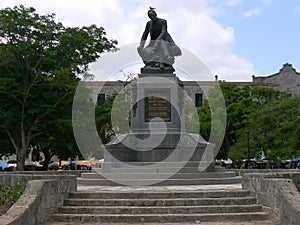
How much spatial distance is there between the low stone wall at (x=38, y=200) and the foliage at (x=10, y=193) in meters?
0.20

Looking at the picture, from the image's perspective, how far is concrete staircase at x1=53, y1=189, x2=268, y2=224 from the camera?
10664 millimetres

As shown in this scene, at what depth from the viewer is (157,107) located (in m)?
19.3

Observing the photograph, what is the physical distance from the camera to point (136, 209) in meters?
11.0

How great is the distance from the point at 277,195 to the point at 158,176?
234 inches

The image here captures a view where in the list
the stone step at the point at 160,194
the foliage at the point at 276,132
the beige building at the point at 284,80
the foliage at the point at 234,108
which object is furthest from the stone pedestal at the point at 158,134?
the beige building at the point at 284,80

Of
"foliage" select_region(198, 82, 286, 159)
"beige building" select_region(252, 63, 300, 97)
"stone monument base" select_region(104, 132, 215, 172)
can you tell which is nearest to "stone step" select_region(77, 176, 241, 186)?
"stone monument base" select_region(104, 132, 215, 172)

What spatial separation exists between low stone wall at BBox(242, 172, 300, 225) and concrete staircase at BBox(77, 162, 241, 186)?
3.38 m

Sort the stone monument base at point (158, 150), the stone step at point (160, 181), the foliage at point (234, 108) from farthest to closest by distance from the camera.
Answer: the foliage at point (234, 108) < the stone monument base at point (158, 150) < the stone step at point (160, 181)

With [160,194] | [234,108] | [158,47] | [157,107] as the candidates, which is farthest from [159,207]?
[234,108]

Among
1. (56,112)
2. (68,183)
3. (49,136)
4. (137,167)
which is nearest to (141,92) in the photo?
(137,167)

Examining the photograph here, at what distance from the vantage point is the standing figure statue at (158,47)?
20219mm

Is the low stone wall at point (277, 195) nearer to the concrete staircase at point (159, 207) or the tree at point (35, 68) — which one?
the concrete staircase at point (159, 207)

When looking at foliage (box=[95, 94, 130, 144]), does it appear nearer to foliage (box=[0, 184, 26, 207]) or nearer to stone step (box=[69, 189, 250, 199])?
foliage (box=[0, 184, 26, 207])

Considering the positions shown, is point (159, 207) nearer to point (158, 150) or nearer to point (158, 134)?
point (158, 150)
